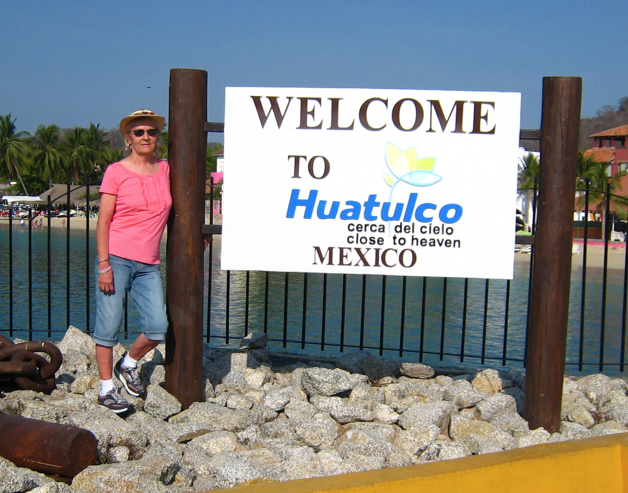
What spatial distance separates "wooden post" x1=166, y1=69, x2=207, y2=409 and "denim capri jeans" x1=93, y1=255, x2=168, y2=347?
0.83 feet

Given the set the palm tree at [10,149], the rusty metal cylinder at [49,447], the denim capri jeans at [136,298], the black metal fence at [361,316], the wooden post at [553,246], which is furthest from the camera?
the palm tree at [10,149]

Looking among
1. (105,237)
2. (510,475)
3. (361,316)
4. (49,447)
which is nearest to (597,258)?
(361,316)

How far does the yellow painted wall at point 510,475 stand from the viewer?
2.83 metres

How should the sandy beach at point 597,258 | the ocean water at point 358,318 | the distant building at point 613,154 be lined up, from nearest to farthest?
1. the ocean water at point 358,318
2. the sandy beach at point 597,258
3. the distant building at point 613,154

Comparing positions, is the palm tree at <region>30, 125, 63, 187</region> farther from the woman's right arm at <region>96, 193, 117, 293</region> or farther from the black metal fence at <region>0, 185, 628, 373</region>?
the woman's right arm at <region>96, 193, 117, 293</region>

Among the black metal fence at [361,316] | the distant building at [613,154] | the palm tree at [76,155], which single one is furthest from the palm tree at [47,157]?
the black metal fence at [361,316]

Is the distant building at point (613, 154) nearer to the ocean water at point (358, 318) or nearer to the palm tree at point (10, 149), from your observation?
the ocean water at point (358, 318)

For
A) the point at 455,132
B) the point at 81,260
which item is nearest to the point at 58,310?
the point at 455,132

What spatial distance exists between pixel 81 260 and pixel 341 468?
69.0ft

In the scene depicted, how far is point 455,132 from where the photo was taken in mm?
4973

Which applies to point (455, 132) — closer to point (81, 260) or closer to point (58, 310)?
point (58, 310)

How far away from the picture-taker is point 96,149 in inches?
3907

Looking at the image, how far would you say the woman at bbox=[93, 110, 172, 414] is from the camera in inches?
178

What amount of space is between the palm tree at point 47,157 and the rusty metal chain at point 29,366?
90.0 m
